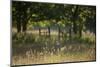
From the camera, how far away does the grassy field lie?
8.74ft

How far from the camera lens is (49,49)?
280 cm

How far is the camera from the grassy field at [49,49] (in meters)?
2.66

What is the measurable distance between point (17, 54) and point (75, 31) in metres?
0.90

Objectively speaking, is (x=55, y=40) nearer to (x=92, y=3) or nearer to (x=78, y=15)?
(x=78, y=15)

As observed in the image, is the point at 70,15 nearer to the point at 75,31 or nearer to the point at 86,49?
the point at 75,31

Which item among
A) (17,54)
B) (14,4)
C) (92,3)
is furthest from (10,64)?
(92,3)

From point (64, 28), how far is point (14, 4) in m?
0.78

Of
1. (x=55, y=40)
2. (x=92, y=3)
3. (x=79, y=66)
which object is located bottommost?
(x=79, y=66)

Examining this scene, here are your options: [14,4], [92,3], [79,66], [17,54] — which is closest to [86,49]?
[79,66]
